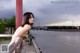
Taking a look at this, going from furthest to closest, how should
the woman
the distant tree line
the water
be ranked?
the water < the distant tree line < the woman

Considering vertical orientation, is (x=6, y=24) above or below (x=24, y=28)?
below

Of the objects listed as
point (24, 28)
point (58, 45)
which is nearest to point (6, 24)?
point (24, 28)

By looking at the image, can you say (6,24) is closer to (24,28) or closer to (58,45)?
(24,28)

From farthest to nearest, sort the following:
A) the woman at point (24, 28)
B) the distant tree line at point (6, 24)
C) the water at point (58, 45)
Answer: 1. the water at point (58, 45)
2. the distant tree line at point (6, 24)
3. the woman at point (24, 28)

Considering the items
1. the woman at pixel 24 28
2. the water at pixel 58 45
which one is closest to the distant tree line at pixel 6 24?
the water at pixel 58 45

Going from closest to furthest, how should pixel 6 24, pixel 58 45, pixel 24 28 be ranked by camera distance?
1. pixel 24 28
2. pixel 6 24
3. pixel 58 45

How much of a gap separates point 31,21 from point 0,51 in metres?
0.55

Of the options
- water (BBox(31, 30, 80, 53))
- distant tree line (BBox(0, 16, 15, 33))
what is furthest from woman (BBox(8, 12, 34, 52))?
water (BBox(31, 30, 80, 53))

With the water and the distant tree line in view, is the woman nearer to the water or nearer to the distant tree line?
the distant tree line

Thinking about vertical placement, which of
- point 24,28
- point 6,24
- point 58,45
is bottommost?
point 58,45

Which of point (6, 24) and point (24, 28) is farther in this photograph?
point (6, 24)

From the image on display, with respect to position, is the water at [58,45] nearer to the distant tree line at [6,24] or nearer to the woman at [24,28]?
the distant tree line at [6,24]

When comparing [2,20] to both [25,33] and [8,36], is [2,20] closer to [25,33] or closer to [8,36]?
[8,36]

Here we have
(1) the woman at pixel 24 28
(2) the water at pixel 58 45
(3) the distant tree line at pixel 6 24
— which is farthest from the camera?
(2) the water at pixel 58 45
